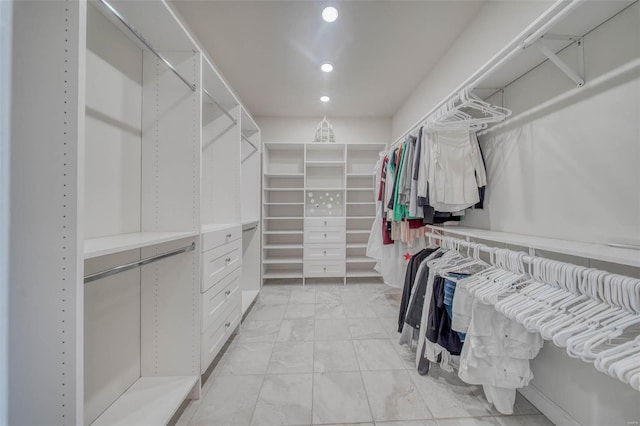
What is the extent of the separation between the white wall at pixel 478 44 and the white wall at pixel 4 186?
2.27m

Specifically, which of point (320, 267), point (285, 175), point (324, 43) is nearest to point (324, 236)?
point (320, 267)

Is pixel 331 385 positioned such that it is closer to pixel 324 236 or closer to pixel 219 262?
pixel 219 262

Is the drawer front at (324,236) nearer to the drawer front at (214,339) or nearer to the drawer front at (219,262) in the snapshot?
the drawer front at (219,262)

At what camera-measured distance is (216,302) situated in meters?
1.59

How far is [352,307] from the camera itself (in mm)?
2646

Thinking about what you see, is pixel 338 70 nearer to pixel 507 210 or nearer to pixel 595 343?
pixel 507 210

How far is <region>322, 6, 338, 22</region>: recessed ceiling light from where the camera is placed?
66.7 inches

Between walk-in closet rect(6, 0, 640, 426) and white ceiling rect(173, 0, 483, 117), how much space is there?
2 centimetres

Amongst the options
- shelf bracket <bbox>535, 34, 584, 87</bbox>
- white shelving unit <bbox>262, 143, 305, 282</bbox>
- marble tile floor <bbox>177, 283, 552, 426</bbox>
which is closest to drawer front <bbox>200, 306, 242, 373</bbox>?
marble tile floor <bbox>177, 283, 552, 426</bbox>

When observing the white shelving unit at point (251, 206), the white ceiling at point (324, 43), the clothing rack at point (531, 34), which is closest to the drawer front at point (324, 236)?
the white shelving unit at point (251, 206)

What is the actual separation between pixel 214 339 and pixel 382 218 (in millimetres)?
1870

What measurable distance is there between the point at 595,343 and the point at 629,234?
0.56m

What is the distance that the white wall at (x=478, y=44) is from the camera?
138 centimetres

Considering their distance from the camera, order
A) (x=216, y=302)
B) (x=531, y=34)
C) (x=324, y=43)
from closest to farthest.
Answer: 1. (x=531, y=34)
2. (x=216, y=302)
3. (x=324, y=43)
